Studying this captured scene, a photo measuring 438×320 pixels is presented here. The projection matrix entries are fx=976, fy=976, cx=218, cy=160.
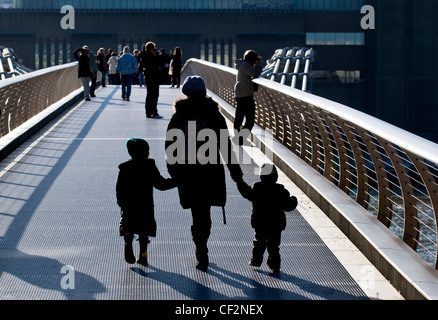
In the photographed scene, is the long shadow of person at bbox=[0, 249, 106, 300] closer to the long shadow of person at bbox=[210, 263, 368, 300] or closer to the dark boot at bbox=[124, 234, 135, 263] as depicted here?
the dark boot at bbox=[124, 234, 135, 263]

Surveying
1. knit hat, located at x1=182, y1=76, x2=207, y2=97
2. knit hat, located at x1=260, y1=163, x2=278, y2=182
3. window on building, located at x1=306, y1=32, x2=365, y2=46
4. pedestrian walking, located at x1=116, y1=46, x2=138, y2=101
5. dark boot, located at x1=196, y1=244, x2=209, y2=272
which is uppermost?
window on building, located at x1=306, y1=32, x2=365, y2=46

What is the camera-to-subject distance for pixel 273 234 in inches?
271

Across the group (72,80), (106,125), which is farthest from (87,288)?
(72,80)

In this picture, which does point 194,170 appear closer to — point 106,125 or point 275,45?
point 106,125

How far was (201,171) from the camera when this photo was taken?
22.6ft

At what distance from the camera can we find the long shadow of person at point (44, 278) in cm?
636

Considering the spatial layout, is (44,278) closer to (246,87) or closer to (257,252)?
(257,252)

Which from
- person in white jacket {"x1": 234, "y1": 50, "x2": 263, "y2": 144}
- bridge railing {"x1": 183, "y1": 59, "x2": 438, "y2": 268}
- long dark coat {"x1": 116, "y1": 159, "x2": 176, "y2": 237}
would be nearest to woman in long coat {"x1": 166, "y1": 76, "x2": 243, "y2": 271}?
long dark coat {"x1": 116, "y1": 159, "x2": 176, "y2": 237}

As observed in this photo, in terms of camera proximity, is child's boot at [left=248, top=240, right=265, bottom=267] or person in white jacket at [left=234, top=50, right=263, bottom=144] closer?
child's boot at [left=248, top=240, right=265, bottom=267]

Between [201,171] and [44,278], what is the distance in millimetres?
1336

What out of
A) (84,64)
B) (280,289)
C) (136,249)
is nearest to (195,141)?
(280,289)

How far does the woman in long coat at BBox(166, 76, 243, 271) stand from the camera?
6.91 metres

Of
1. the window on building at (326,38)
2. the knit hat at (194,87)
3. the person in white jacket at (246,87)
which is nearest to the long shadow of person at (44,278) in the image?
the knit hat at (194,87)

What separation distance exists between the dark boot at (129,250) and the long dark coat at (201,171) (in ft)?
1.58
